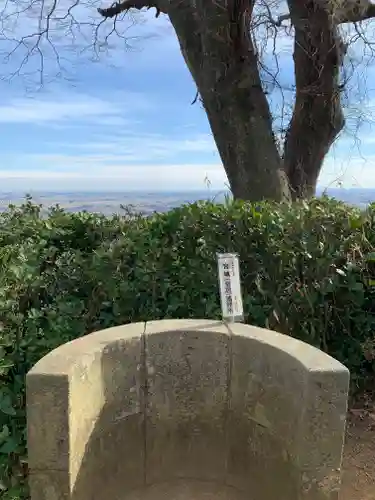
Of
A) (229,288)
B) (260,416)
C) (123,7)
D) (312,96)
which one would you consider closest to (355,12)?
(312,96)

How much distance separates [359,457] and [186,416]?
3.48ft

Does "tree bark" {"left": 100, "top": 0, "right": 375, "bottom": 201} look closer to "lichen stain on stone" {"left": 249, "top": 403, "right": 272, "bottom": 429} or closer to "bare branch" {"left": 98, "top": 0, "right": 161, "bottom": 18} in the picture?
"bare branch" {"left": 98, "top": 0, "right": 161, "bottom": 18}

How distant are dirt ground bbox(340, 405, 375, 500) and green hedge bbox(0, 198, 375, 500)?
24 cm

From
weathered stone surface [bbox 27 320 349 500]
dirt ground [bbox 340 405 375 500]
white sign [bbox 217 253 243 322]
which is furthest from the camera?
dirt ground [bbox 340 405 375 500]

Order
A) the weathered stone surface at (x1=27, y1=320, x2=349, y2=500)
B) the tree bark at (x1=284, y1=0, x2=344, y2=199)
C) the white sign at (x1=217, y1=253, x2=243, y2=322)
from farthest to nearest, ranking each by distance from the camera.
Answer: the tree bark at (x1=284, y1=0, x2=344, y2=199)
the white sign at (x1=217, y1=253, x2=243, y2=322)
the weathered stone surface at (x1=27, y1=320, x2=349, y2=500)

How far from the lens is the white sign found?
2.28m

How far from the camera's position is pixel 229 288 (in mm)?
2293

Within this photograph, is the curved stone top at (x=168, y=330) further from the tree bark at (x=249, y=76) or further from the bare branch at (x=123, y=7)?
the bare branch at (x=123, y=7)

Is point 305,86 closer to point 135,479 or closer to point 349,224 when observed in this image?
point 349,224

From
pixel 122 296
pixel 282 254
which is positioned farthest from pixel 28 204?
pixel 282 254

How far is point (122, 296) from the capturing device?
299cm

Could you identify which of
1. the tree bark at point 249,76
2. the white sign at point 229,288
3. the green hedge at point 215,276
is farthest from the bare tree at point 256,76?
the white sign at point 229,288

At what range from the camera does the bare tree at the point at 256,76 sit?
189 inches

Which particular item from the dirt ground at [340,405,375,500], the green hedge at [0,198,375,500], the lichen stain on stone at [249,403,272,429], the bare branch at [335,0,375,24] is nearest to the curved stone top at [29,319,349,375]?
the lichen stain on stone at [249,403,272,429]
